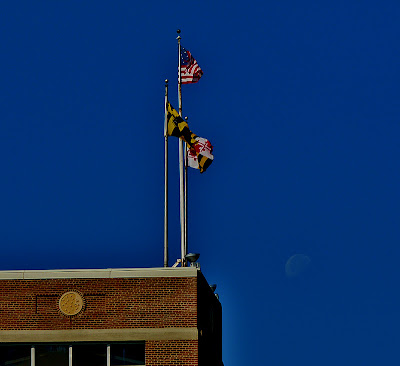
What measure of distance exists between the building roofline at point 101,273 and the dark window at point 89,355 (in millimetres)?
2380

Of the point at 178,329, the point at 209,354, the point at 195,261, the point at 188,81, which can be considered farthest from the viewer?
the point at 188,81

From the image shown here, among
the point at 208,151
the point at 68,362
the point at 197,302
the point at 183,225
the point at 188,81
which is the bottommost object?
the point at 68,362

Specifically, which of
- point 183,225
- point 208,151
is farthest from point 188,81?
point 183,225

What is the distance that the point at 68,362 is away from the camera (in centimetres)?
2786

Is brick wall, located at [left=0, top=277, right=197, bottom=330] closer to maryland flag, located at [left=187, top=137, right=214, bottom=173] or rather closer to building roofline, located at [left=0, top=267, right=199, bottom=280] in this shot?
building roofline, located at [left=0, top=267, right=199, bottom=280]

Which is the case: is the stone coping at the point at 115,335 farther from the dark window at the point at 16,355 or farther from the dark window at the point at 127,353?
the dark window at the point at 16,355

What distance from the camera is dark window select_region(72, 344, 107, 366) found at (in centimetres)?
2778

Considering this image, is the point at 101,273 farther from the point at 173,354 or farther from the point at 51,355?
the point at 173,354

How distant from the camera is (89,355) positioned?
27.8 metres

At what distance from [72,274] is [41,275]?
3.49 ft

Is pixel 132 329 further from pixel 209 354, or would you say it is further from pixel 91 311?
pixel 209 354

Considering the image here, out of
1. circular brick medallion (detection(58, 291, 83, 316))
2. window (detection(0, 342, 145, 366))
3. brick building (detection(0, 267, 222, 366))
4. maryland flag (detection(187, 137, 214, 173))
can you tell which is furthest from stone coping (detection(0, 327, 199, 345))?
maryland flag (detection(187, 137, 214, 173))

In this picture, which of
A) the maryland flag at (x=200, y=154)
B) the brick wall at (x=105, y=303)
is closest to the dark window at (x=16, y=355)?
the brick wall at (x=105, y=303)

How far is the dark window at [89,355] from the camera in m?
27.8
